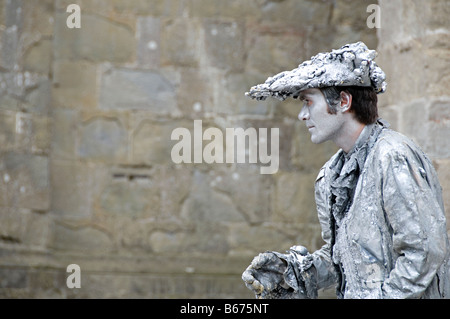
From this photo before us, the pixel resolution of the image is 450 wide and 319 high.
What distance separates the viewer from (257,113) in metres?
4.75

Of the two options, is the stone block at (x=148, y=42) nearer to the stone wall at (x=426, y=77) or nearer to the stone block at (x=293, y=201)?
the stone block at (x=293, y=201)

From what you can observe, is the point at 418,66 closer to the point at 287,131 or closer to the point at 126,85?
the point at 287,131

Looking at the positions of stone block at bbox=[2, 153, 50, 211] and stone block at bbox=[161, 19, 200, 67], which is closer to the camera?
stone block at bbox=[161, 19, 200, 67]

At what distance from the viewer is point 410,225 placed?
7.07 ft

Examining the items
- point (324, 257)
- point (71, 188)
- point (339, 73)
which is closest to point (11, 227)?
point (71, 188)

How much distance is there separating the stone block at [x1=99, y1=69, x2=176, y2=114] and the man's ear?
7.91ft

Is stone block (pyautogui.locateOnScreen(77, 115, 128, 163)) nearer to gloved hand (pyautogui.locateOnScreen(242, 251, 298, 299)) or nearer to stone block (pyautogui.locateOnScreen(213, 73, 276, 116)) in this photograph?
stone block (pyautogui.locateOnScreen(213, 73, 276, 116))

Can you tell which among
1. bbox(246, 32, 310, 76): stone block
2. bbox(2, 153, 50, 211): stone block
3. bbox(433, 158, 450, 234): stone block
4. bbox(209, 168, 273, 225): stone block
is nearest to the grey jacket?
bbox(433, 158, 450, 234): stone block

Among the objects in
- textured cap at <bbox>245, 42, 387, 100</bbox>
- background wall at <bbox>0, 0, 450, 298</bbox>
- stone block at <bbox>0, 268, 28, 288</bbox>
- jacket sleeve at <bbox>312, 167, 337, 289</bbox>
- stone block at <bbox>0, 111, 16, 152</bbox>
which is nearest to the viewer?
textured cap at <bbox>245, 42, 387, 100</bbox>

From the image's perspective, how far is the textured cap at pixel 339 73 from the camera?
7.69ft

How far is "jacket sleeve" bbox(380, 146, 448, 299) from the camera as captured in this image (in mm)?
2145

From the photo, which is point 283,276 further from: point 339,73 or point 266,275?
point 339,73

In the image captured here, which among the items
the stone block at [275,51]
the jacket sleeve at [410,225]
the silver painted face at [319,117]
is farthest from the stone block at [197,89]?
the jacket sleeve at [410,225]
